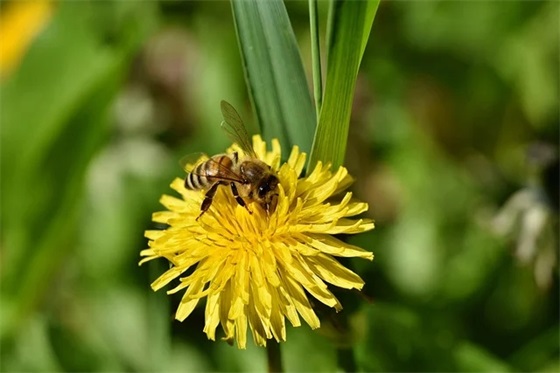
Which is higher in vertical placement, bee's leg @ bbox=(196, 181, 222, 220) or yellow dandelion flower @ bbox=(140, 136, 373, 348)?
bee's leg @ bbox=(196, 181, 222, 220)

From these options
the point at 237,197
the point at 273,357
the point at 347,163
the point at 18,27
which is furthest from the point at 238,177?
the point at 18,27

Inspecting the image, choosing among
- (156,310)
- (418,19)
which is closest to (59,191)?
(156,310)

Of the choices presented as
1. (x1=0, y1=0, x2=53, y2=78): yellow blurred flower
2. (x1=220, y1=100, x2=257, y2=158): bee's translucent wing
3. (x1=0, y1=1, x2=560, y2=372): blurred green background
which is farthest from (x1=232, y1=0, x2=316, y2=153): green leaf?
(x1=0, y1=0, x2=53, y2=78): yellow blurred flower

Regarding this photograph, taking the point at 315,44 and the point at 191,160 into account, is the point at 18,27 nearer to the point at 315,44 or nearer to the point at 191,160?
the point at 191,160

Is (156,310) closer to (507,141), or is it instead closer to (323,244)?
(323,244)

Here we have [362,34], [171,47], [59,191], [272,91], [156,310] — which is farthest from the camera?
[171,47]

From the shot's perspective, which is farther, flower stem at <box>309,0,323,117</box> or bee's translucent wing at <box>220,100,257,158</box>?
bee's translucent wing at <box>220,100,257,158</box>

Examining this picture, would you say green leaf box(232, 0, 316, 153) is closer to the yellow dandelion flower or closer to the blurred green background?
the yellow dandelion flower
